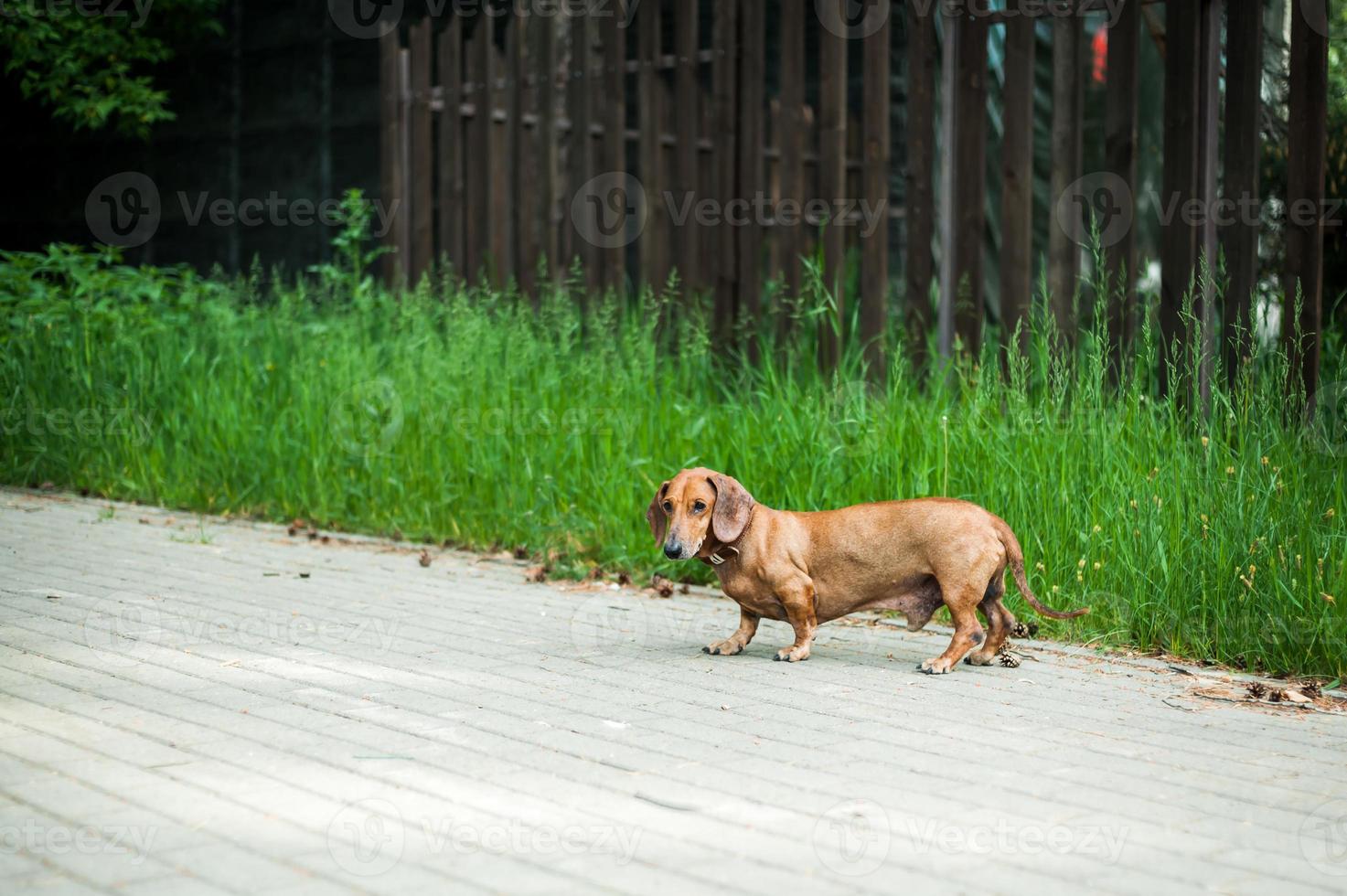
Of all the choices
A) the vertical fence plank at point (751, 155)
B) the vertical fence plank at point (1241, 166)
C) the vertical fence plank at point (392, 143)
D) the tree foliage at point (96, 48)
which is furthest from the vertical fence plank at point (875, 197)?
the tree foliage at point (96, 48)

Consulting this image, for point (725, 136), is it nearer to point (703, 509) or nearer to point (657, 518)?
point (657, 518)

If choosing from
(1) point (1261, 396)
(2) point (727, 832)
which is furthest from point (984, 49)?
(2) point (727, 832)

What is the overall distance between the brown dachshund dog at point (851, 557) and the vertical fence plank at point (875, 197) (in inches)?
117

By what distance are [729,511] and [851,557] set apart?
48cm

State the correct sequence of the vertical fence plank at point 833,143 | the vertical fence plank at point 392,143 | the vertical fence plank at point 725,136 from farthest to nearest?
the vertical fence plank at point 392,143 → the vertical fence plank at point 725,136 → the vertical fence plank at point 833,143

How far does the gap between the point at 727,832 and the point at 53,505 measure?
757 centimetres

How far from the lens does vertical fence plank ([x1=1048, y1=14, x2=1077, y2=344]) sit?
725cm

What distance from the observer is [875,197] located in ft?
26.7

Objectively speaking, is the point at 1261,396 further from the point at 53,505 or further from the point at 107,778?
the point at 53,505

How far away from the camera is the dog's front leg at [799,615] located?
17.2 feet

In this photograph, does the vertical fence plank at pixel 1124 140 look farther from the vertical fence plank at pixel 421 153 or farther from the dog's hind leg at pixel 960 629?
the vertical fence plank at pixel 421 153

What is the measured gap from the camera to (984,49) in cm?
759

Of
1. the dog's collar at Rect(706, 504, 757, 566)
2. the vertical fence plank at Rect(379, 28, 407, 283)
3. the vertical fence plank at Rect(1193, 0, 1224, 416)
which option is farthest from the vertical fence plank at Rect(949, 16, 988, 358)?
the vertical fence plank at Rect(379, 28, 407, 283)

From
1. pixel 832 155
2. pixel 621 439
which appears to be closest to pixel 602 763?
pixel 621 439
